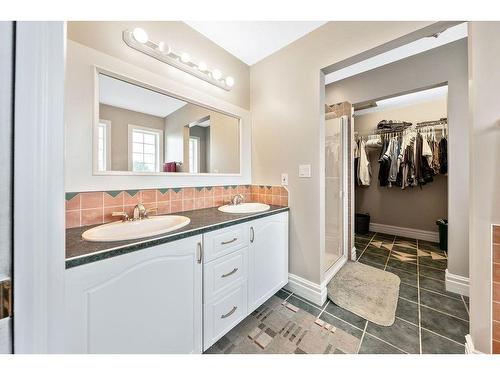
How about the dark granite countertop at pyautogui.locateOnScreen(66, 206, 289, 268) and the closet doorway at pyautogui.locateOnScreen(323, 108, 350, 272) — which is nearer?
the dark granite countertop at pyautogui.locateOnScreen(66, 206, 289, 268)

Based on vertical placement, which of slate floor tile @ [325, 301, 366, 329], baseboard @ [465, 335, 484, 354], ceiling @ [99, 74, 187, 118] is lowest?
slate floor tile @ [325, 301, 366, 329]

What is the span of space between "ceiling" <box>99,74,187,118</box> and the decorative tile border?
1.92 feet

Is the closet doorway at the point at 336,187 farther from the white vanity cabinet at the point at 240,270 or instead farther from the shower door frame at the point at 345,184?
the white vanity cabinet at the point at 240,270

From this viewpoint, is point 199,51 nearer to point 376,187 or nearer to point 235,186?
point 235,186

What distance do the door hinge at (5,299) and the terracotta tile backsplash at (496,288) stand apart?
177cm

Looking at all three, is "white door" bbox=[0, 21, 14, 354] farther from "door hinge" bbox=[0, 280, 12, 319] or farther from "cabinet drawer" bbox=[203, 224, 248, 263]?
"cabinet drawer" bbox=[203, 224, 248, 263]

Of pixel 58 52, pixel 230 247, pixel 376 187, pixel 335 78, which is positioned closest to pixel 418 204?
pixel 376 187

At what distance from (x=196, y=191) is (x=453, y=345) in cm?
205

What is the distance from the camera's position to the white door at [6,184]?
1.14ft

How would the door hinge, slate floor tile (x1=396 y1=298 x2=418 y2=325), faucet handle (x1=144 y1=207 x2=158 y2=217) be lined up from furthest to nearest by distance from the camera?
slate floor tile (x1=396 y1=298 x2=418 y2=325), faucet handle (x1=144 y1=207 x2=158 y2=217), the door hinge

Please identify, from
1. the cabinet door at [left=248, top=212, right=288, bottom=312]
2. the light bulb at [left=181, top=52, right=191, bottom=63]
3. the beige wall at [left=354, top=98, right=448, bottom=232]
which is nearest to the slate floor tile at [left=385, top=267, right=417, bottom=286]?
the cabinet door at [left=248, top=212, right=288, bottom=312]

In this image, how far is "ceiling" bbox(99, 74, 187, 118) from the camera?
3.94 feet

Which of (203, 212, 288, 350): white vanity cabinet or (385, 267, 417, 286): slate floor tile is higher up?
(203, 212, 288, 350): white vanity cabinet

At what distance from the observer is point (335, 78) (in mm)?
2482
